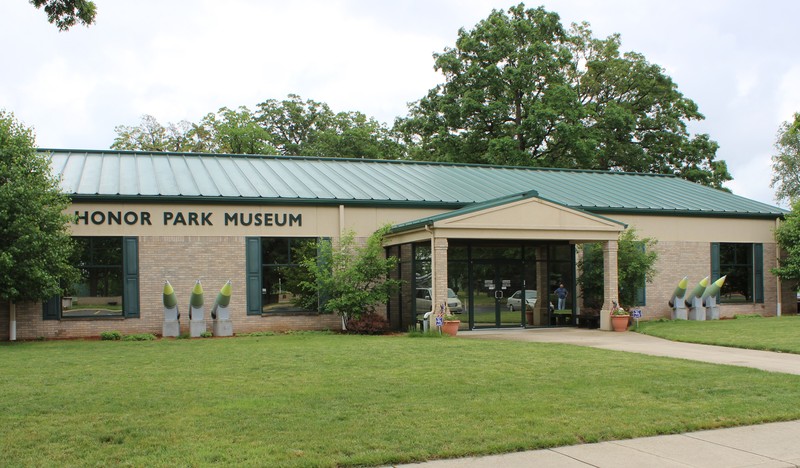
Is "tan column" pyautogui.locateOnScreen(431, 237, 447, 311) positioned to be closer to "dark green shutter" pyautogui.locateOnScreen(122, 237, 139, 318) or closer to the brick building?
the brick building

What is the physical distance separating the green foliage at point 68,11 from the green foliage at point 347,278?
1289cm

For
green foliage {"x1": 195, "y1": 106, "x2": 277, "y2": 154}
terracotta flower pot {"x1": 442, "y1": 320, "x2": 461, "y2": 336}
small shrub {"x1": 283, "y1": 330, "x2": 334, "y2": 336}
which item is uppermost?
green foliage {"x1": 195, "y1": 106, "x2": 277, "y2": 154}

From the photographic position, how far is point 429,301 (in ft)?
74.8

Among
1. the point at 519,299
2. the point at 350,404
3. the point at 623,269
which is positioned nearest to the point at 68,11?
the point at 350,404

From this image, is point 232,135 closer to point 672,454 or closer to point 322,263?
point 322,263

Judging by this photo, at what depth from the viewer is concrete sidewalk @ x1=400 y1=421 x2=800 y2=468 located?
7086 mm

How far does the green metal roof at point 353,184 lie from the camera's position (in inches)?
909

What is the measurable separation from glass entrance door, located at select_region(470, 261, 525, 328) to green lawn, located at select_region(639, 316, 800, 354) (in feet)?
12.8

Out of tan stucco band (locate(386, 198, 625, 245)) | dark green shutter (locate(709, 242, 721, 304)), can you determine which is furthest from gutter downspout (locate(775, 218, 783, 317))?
tan stucco band (locate(386, 198, 625, 245))

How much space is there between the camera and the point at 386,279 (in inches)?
930

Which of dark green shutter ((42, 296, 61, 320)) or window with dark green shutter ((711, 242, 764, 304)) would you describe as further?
window with dark green shutter ((711, 242, 764, 304))

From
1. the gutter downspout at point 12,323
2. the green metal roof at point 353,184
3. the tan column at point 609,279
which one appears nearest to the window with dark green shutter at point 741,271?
the green metal roof at point 353,184

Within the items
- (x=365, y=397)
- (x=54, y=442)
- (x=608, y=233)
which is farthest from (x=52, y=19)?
(x=608, y=233)

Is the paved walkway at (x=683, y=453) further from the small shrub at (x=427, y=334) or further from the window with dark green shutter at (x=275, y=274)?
the window with dark green shutter at (x=275, y=274)
